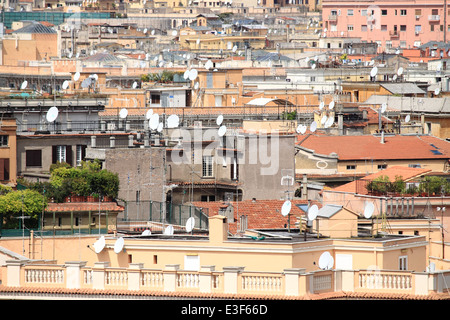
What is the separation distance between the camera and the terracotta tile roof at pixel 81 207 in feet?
99.7

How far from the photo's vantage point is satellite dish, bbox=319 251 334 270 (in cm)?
2344

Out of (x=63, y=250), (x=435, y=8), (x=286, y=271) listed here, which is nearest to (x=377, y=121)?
(x=63, y=250)

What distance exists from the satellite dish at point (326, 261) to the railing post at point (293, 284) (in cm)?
122

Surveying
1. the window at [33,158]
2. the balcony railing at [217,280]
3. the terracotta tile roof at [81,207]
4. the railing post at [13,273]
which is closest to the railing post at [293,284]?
the balcony railing at [217,280]

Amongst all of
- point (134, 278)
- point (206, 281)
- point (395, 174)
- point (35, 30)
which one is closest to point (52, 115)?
point (395, 174)

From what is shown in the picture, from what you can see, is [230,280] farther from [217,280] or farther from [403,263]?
[403,263]

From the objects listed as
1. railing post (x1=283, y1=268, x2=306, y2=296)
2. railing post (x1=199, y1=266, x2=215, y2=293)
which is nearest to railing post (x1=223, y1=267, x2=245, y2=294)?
railing post (x1=199, y1=266, x2=215, y2=293)

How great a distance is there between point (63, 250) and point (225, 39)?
82576mm

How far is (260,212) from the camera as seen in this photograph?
3228 cm

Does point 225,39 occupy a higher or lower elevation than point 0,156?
higher

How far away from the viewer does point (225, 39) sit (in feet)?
358

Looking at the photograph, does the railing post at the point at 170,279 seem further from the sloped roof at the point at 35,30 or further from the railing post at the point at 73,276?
the sloped roof at the point at 35,30

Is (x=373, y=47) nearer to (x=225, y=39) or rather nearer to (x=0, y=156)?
(x=225, y=39)

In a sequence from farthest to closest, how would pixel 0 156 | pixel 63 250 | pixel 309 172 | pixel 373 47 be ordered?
pixel 373 47, pixel 309 172, pixel 0 156, pixel 63 250
